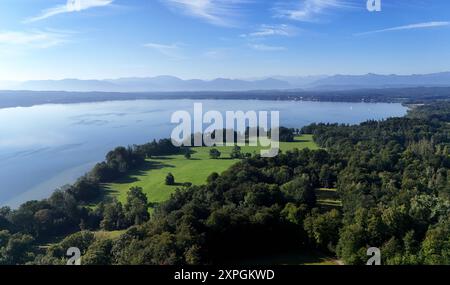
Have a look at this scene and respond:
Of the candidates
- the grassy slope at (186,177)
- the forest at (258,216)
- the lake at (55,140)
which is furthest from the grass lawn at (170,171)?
the lake at (55,140)

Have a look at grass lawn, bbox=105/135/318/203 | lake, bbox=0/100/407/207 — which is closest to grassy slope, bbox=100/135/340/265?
grass lawn, bbox=105/135/318/203

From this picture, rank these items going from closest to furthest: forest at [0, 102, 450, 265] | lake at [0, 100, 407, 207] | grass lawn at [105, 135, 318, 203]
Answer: forest at [0, 102, 450, 265], grass lawn at [105, 135, 318, 203], lake at [0, 100, 407, 207]

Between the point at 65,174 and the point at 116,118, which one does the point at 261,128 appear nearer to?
the point at 65,174

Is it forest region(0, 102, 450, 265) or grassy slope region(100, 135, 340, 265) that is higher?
forest region(0, 102, 450, 265)

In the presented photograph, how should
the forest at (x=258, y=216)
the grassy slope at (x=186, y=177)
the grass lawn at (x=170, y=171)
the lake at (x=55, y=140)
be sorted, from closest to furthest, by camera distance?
the forest at (x=258, y=216) < the grassy slope at (x=186, y=177) < the grass lawn at (x=170, y=171) < the lake at (x=55, y=140)

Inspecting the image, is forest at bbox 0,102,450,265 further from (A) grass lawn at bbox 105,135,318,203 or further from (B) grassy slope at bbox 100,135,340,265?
(A) grass lawn at bbox 105,135,318,203

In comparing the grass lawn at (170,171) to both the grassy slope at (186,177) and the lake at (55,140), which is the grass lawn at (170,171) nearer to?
the grassy slope at (186,177)
